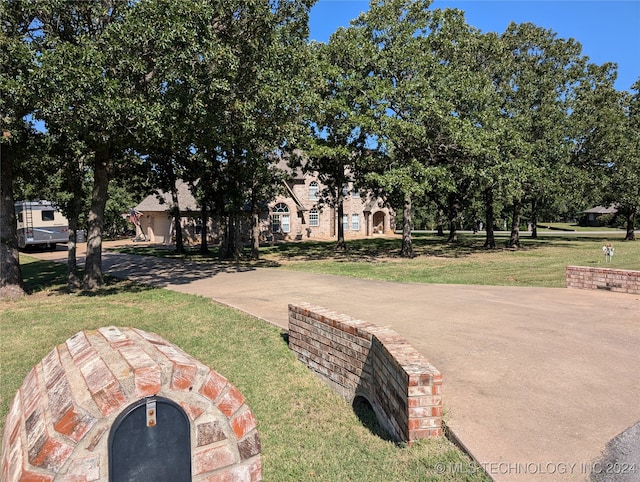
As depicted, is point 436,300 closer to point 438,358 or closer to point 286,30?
point 438,358

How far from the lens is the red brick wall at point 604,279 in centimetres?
1122

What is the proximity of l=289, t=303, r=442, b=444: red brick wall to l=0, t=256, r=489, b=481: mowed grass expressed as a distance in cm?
16

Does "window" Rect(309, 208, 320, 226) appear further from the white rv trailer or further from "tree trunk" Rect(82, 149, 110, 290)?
"tree trunk" Rect(82, 149, 110, 290)

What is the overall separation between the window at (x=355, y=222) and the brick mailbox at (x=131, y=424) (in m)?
45.5

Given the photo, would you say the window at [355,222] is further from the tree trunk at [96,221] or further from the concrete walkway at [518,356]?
the tree trunk at [96,221]

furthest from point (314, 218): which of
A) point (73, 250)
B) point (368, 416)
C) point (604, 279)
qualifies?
point (368, 416)

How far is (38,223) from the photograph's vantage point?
28.8 metres

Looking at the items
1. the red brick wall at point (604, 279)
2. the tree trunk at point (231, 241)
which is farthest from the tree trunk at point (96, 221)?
the red brick wall at point (604, 279)

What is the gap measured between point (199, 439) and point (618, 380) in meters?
5.21

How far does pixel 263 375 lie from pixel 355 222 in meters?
42.8

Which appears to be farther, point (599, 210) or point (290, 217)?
point (599, 210)

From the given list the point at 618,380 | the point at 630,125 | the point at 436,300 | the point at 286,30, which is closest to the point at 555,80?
the point at 630,125

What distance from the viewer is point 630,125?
1385 inches

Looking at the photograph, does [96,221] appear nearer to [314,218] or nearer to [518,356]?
[518,356]
